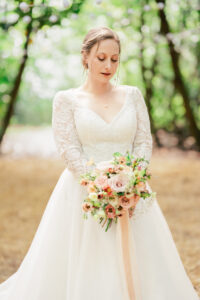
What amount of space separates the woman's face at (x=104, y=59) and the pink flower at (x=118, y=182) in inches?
35.0

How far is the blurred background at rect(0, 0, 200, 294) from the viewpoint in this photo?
5.59 m

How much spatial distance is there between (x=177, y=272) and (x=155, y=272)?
0.79ft

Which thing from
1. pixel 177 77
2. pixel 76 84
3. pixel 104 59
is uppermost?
pixel 76 84

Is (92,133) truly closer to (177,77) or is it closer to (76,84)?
(177,77)

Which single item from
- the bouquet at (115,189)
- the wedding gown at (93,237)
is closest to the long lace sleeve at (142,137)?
the wedding gown at (93,237)

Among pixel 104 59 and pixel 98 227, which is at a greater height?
pixel 104 59

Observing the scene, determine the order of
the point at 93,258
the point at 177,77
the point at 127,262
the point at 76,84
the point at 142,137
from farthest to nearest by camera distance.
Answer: the point at 76,84 → the point at 177,77 → the point at 142,137 → the point at 93,258 → the point at 127,262

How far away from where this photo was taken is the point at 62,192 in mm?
3266

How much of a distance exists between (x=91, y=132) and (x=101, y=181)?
1.98 ft

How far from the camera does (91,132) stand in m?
3.11

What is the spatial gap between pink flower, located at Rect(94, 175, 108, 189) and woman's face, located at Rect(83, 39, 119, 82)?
87 centimetres

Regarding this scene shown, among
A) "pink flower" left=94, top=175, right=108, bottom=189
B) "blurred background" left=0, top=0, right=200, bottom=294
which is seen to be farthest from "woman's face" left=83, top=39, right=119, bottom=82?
"blurred background" left=0, top=0, right=200, bottom=294

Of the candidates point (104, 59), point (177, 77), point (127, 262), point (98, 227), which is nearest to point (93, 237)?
point (98, 227)

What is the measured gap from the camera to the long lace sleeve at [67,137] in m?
3.10
